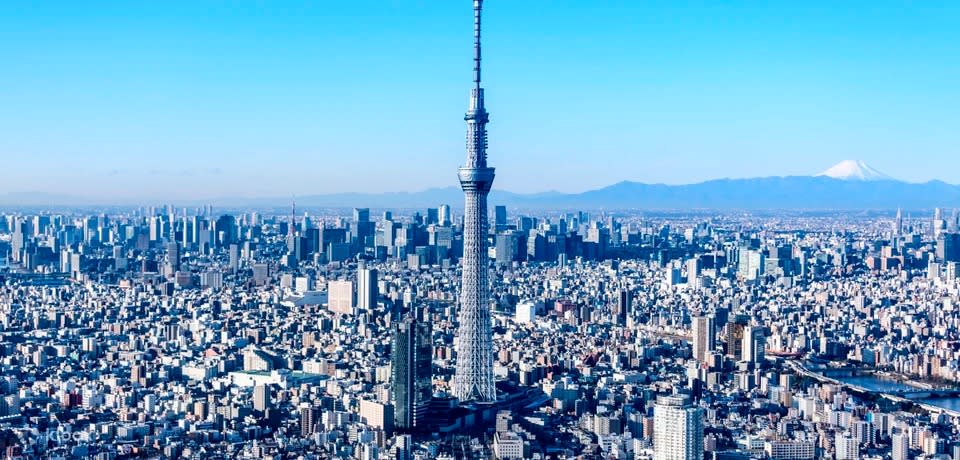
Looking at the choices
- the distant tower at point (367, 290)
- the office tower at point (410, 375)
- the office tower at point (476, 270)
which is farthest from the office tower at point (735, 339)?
the distant tower at point (367, 290)

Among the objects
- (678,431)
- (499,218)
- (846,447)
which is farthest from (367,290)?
(499,218)

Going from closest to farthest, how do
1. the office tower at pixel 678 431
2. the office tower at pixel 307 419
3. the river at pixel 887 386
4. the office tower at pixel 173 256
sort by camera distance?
the office tower at pixel 678 431
the office tower at pixel 307 419
the river at pixel 887 386
the office tower at pixel 173 256

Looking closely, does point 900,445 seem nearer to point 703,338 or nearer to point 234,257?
point 703,338

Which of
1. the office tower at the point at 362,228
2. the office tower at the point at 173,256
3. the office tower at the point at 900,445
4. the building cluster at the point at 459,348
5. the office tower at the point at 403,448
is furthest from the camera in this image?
the office tower at the point at 362,228

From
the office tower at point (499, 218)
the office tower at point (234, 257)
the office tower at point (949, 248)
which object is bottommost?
the office tower at point (234, 257)

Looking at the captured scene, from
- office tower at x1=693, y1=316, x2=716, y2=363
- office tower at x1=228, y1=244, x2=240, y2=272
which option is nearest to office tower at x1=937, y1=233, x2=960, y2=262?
office tower at x1=228, y1=244, x2=240, y2=272

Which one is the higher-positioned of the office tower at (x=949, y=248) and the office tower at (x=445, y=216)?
the office tower at (x=445, y=216)

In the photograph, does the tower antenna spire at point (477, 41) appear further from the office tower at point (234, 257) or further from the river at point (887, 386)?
the office tower at point (234, 257)
